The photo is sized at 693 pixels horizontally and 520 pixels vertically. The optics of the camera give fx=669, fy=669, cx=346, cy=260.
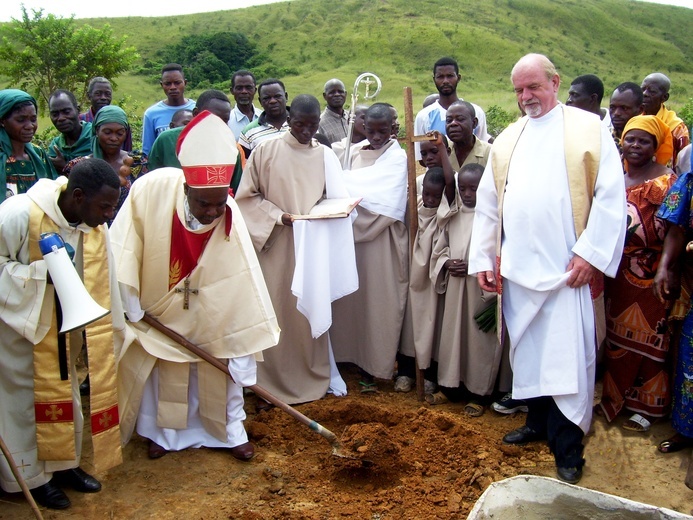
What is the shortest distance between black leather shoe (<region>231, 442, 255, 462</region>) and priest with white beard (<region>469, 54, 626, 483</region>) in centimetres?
170

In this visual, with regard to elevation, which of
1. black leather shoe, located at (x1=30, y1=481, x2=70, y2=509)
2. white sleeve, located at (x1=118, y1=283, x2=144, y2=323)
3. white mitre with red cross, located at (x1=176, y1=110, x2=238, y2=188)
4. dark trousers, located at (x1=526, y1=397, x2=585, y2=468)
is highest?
white mitre with red cross, located at (x1=176, y1=110, x2=238, y2=188)

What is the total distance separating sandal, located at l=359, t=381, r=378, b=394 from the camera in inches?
211

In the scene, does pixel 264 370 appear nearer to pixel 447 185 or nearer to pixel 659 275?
pixel 447 185

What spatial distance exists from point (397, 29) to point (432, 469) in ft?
161

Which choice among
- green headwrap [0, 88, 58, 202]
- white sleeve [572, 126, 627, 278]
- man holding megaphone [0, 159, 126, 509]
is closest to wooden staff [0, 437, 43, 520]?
man holding megaphone [0, 159, 126, 509]

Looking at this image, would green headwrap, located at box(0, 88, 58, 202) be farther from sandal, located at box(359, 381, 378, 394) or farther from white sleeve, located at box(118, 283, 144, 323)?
sandal, located at box(359, 381, 378, 394)

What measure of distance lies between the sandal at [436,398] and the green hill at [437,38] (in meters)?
26.0

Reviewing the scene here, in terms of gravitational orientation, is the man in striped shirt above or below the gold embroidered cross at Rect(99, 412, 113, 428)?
above

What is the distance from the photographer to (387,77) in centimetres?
3675

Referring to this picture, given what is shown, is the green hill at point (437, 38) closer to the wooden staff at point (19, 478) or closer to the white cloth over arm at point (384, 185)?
the white cloth over arm at point (384, 185)

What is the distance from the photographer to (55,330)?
3506 mm

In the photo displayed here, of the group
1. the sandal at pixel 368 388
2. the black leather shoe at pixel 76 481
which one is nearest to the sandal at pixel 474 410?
the sandal at pixel 368 388

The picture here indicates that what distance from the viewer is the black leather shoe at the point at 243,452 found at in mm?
4223

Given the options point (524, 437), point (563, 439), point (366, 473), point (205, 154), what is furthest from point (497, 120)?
point (205, 154)
